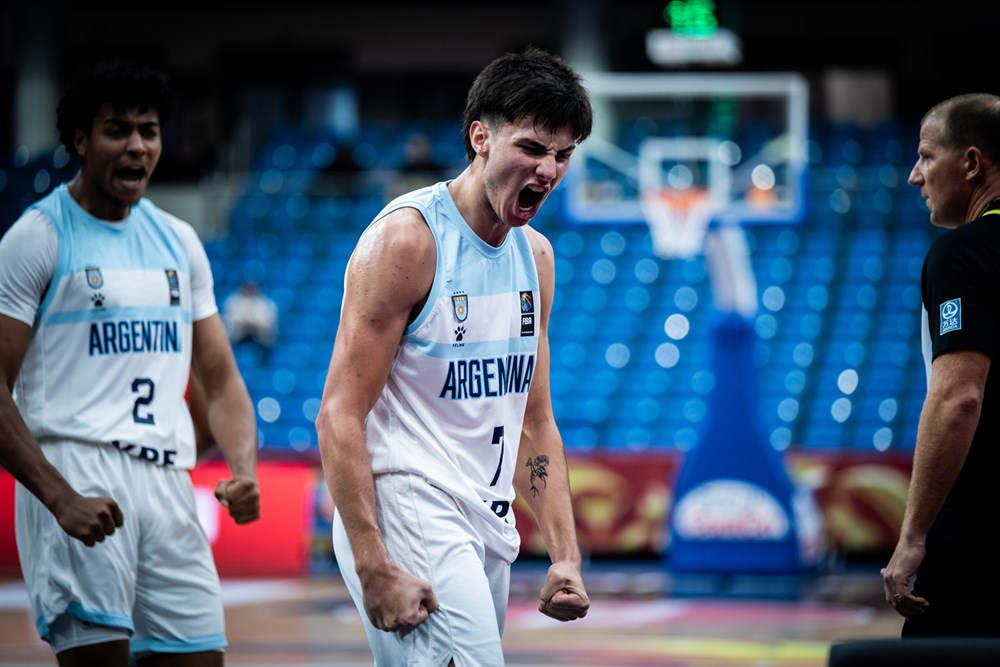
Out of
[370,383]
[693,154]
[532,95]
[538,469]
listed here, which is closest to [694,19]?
[693,154]

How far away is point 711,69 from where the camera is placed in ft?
58.1

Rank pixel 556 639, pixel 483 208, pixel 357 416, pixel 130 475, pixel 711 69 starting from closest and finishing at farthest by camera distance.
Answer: pixel 357 416 → pixel 483 208 → pixel 130 475 → pixel 556 639 → pixel 711 69

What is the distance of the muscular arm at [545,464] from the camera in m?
3.26

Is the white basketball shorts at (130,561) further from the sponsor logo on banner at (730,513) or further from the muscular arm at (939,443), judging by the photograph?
the sponsor logo on banner at (730,513)

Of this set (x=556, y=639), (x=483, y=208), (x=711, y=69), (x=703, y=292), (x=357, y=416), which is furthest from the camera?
(x=711, y=69)

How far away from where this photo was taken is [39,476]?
3.45m

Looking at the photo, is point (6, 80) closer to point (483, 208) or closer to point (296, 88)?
point (296, 88)

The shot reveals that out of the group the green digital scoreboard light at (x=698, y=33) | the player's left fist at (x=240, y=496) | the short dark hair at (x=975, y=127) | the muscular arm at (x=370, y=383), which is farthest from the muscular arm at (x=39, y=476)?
the green digital scoreboard light at (x=698, y=33)

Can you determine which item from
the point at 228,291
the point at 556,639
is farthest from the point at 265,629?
the point at 228,291

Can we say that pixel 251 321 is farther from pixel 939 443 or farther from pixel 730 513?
pixel 939 443

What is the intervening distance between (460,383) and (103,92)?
1.58 metres

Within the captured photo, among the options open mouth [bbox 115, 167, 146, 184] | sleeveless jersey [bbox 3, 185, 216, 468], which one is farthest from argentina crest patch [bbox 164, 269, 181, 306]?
open mouth [bbox 115, 167, 146, 184]

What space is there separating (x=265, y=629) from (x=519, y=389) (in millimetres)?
5530

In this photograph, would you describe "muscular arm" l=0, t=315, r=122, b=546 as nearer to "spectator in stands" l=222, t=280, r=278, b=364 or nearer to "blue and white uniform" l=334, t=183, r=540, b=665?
"blue and white uniform" l=334, t=183, r=540, b=665
